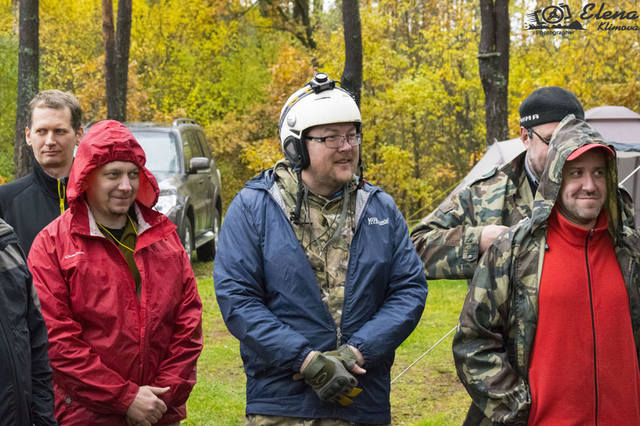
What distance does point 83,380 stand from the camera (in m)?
3.17

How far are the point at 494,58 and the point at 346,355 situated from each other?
9.20 m

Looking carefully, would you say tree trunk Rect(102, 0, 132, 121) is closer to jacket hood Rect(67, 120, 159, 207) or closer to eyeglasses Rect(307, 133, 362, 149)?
jacket hood Rect(67, 120, 159, 207)

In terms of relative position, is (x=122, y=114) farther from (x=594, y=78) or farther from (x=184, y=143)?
(x=594, y=78)

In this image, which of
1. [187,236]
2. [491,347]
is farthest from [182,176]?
[491,347]

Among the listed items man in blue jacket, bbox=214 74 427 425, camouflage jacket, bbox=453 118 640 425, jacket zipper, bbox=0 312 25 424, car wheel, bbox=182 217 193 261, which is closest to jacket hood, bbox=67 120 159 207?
man in blue jacket, bbox=214 74 427 425

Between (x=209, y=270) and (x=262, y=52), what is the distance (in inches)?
936

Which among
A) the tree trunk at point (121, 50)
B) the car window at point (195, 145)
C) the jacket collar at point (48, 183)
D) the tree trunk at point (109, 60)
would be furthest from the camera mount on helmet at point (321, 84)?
the tree trunk at point (121, 50)

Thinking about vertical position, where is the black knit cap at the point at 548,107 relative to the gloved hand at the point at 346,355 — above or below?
above

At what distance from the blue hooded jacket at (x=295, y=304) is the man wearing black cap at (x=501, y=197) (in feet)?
1.30

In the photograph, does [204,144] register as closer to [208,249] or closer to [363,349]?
[208,249]

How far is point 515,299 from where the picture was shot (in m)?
2.93

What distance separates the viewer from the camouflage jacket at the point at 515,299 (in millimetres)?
2887

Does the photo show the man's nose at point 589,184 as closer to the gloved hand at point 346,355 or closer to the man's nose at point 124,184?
the gloved hand at point 346,355

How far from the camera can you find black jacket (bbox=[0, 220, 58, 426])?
2.54 meters
